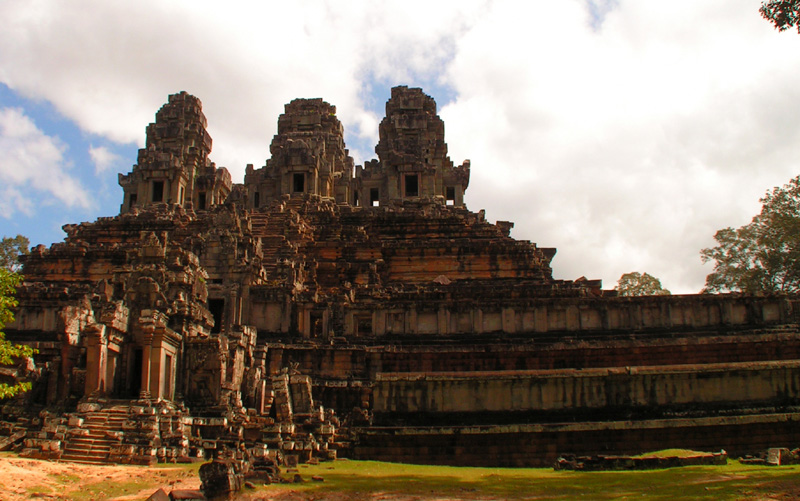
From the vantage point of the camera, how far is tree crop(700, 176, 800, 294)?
46.8 metres

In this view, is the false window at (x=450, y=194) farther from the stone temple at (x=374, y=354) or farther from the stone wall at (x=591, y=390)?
the stone wall at (x=591, y=390)

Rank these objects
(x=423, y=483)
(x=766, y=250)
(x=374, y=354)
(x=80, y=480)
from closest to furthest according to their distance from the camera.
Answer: (x=80, y=480), (x=423, y=483), (x=374, y=354), (x=766, y=250)

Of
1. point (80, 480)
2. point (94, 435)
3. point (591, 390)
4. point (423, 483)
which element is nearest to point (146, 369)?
point (94, 435)

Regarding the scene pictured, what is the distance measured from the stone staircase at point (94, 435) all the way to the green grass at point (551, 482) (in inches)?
186

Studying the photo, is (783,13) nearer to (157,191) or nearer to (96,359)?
(96,359)

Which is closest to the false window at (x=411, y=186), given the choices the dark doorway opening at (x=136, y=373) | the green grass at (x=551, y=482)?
the dark doorway opening at (x=136, y=373)

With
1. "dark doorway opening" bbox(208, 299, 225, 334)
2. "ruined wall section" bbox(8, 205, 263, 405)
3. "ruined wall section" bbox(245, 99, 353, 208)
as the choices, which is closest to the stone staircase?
"ruined wall section" bbox(8, 205, 263, 405)

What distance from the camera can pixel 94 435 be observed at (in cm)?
1783

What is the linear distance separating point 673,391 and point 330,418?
36.3 ft

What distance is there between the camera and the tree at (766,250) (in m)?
46.8

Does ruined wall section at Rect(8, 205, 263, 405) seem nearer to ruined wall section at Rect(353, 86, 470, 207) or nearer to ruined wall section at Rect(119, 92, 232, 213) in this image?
ruined wall section at Rect(353, 86, 470, 207)

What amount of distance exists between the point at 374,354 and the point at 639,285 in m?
36.1

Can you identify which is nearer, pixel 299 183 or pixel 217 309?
pixel 217 309

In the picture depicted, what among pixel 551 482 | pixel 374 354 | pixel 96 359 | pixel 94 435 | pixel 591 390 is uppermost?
pixel 374 354
